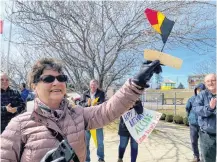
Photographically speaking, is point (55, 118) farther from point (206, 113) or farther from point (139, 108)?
point (139, 108)

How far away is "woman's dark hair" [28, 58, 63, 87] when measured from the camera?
1841 millimetres

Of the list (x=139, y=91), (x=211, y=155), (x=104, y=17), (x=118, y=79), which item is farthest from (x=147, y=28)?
(x=139, y=91)

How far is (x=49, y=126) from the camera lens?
1.66 metres

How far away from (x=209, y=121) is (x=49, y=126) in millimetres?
2360

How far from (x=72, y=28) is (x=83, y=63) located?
1129 millimetres

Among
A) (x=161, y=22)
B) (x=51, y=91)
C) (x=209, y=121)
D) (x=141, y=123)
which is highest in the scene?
(x=161, y=22)

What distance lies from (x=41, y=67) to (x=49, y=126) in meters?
0.41

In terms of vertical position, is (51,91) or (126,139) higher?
(51,91)

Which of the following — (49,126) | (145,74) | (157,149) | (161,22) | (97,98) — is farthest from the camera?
(157,149)

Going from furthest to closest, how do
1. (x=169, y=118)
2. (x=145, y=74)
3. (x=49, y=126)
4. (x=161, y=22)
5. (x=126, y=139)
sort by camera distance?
1. (x=169, y=118)
2. (x=126, y=139)
3. (x=161, y=22)
4. (x=145, y=74)
5. (x=49, y=126)

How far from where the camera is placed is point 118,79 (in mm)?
9414

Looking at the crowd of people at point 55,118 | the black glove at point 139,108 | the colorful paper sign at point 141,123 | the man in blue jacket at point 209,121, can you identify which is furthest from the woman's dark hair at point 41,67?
the black glove at point 139,108

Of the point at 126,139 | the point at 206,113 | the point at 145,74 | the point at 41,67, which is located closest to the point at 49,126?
the point at 41,67

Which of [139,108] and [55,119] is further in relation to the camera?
[139,108]
